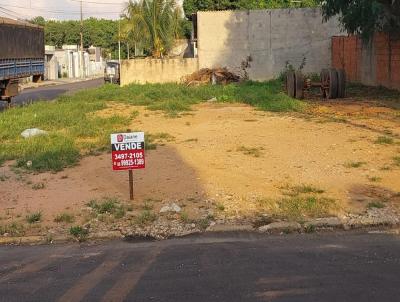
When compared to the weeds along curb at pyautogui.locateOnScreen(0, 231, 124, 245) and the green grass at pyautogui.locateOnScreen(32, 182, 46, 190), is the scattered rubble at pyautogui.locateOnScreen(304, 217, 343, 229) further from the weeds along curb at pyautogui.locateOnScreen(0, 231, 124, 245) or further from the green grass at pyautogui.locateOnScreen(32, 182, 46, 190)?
the green grass at pyautogui.locateOnScreen(32, 182, 46, 190)

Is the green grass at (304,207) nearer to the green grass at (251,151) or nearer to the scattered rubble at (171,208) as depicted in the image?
the scattered rubble at (171,208)

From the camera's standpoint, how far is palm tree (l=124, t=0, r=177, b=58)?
34.9 m

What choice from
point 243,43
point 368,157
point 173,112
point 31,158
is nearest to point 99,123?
point 173,112

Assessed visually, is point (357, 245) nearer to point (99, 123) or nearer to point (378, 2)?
point (99, 123)

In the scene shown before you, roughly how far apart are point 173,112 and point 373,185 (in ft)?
36.7

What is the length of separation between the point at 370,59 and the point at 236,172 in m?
16.8

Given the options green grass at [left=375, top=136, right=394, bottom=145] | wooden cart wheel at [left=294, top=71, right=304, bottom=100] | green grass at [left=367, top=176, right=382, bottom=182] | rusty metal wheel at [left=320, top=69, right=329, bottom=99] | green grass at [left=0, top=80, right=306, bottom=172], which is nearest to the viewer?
green grass at [left=367, top=176, right=382, bottom=182]

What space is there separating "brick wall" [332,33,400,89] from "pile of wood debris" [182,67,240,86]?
17.8 feet

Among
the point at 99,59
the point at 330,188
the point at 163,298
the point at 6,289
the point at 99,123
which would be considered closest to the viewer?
the point at 163,298

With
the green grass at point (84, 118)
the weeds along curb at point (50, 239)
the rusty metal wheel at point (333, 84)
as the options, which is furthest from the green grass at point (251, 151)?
the rusty metal wheel at point (333, 84)

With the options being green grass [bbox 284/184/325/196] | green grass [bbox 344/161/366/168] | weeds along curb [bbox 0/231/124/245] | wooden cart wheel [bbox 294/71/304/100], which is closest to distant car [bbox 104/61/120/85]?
wooden cart wheel [bbox 294/71/304/100]

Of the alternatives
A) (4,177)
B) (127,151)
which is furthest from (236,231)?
(4,177)

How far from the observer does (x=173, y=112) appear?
1906 cm

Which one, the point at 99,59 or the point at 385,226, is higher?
the point at 99,59
